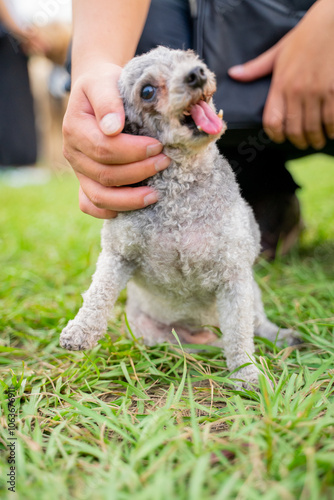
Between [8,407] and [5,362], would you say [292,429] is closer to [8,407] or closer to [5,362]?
[8,407]

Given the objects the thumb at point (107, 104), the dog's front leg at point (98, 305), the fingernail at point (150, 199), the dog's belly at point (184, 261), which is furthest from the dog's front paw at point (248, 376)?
the thumb at point (107, 104)

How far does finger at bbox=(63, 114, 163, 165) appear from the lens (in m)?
1.54

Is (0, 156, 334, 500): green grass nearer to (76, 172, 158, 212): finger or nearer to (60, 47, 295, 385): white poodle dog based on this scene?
(60, 47, 295, 385): white poodle dog

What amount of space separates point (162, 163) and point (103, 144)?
0.23 meters

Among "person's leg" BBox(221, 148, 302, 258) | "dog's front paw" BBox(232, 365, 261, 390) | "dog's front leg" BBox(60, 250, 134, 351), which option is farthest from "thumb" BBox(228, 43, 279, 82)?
"dog's front paw" BBox(232, 365, 261, 390)

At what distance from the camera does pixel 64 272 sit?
2896 mm

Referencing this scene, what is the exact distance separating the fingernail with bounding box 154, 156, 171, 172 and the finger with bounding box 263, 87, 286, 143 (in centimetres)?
86

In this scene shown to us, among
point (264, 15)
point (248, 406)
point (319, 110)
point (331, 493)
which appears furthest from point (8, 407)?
point (264, 15)

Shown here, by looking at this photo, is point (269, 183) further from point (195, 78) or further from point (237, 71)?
point (195, 78)

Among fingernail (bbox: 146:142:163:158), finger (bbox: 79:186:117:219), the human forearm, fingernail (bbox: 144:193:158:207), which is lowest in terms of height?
finger (bbox: 79:186:117:219)

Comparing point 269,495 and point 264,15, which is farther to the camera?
point 264,15

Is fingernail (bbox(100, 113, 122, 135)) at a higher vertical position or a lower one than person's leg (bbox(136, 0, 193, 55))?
lower

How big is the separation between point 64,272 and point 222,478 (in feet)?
6.77

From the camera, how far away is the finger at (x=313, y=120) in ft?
6.74
